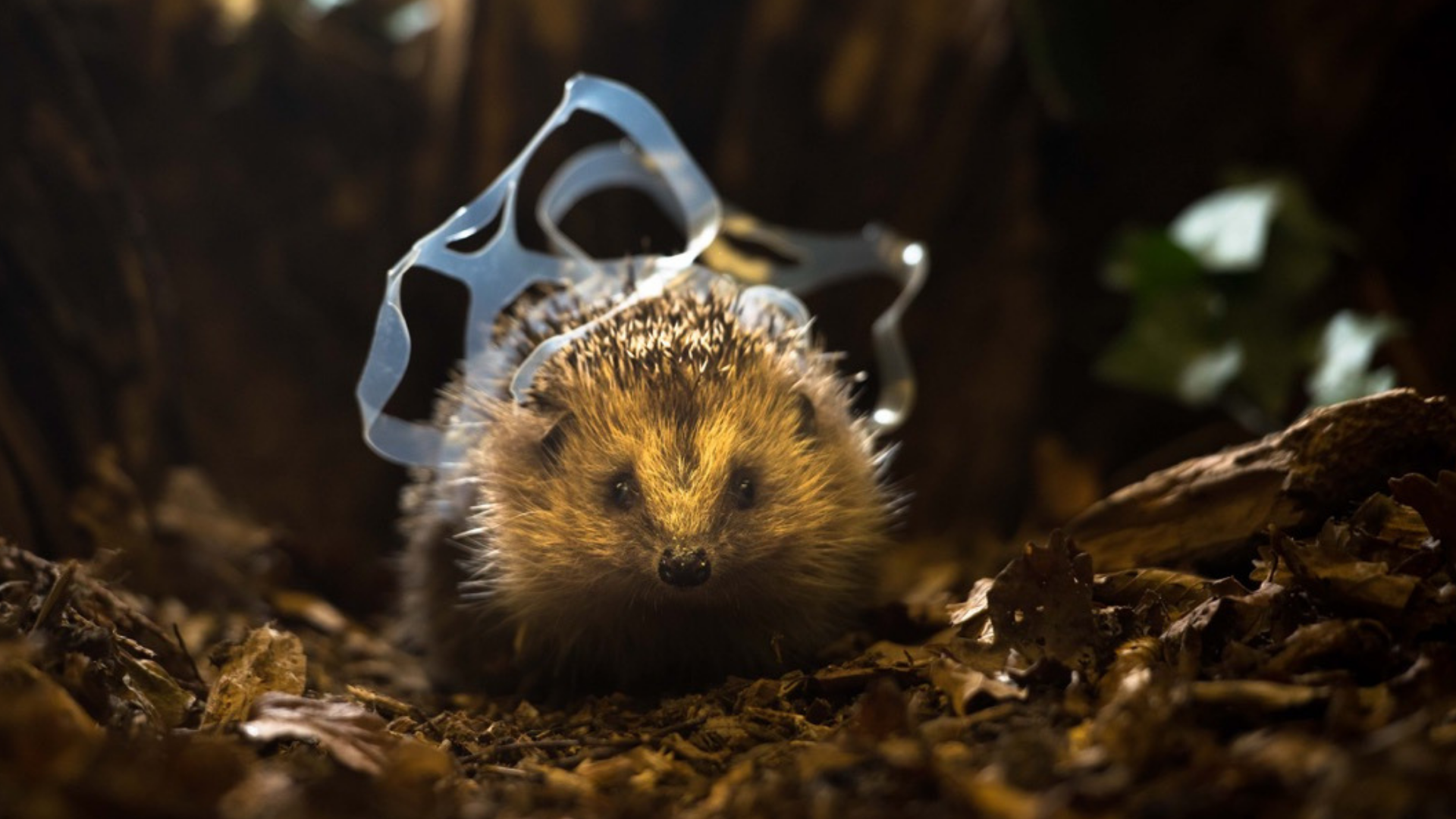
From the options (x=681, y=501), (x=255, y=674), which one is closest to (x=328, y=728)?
(x=255, y=674)

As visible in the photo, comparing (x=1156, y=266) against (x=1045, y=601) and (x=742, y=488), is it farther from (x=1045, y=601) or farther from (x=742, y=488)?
(x=1045, y=601)

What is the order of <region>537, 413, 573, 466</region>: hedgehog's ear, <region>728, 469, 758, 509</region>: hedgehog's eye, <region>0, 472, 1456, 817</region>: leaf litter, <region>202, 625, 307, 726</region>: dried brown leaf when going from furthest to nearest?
<region>537, 413, 573, 466</region>: hedgehog's ear < <region>728, 469, 758, 509</region>: hedgehog's eye < <region>202, 625, 307, 726</region>: dried brown leaf < <region>0, 472, 1456, 817</region>: leaf litter

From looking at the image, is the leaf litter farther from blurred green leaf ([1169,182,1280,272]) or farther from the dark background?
blurred green leaf ([1169,182,1280,272])

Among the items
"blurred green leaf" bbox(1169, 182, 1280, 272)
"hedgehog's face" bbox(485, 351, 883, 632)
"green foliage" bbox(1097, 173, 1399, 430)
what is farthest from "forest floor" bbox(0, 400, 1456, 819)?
"blurred green leaf" bbox(1169, 182, 1280, 272)

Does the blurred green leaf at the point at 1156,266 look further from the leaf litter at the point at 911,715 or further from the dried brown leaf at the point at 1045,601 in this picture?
the dried brown leaf at the point at 1045,601

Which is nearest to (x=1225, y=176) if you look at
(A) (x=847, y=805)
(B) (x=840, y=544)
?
(B) (x=840, y=544)

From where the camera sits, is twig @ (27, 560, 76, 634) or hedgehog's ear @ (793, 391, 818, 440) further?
hedgehog's ear @ (793, 391, 818, 440)

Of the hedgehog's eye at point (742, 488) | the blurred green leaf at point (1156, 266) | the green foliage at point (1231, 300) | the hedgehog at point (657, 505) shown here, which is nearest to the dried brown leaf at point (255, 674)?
the hedgehog at point (657, 505)
